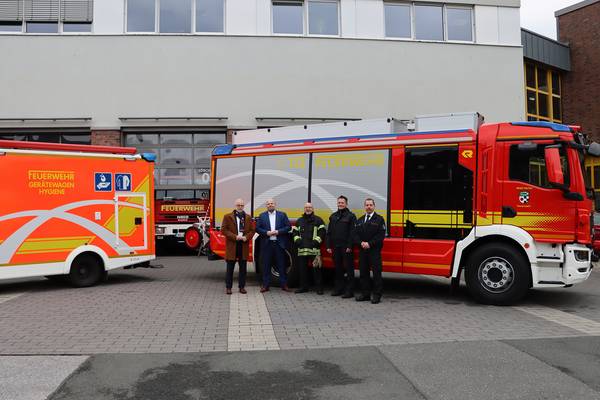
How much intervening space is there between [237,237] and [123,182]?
9.71ft

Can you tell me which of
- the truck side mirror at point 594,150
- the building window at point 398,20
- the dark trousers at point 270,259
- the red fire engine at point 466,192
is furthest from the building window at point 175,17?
the truck side mirror at point 594,150

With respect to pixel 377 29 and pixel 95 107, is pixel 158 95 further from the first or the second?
pixel 377 29

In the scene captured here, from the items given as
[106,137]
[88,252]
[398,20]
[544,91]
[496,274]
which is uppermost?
[398,20]

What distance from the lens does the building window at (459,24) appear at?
20.8m

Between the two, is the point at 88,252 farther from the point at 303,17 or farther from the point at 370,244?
the point at 303,17

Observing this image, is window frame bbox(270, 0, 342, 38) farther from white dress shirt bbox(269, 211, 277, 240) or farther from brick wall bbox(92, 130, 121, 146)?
white dress shirt bbox(269, 211, 277, 240)

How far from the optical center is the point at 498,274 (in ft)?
27.4

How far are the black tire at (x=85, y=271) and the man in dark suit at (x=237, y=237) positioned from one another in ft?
9.15

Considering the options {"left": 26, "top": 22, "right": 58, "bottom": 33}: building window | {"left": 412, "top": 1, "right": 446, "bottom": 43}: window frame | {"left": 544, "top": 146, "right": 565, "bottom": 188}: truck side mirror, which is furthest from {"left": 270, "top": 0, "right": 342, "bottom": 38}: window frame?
{"left": 544, "top": 146, "right": 565, "bottom": 188}: truck side mirror

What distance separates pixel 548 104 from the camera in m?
24.9

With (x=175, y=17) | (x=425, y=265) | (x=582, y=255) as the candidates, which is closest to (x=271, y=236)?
(x=425, y=265)

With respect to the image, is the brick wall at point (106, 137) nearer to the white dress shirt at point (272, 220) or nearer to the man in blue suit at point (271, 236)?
the man in blue suit at point (271, 236)

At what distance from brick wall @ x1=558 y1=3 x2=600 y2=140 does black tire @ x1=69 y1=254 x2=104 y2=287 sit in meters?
22.2

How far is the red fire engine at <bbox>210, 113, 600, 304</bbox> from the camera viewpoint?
26.4 ft
